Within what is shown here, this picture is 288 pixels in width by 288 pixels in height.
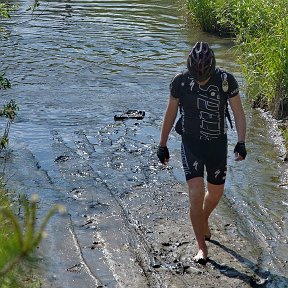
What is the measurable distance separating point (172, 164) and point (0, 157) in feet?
7.20

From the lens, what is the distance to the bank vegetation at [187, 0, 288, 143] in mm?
10695

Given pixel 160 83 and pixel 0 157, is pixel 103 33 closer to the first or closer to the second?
pixel 160 83

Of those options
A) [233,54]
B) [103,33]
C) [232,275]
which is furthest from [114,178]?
[103,33]

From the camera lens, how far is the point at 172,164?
897cm

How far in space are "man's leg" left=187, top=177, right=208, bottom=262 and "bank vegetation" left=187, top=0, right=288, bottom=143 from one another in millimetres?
3903

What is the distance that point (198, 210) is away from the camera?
6074 mm

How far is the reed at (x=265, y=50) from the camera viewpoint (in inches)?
421

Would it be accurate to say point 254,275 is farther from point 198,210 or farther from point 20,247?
point 20,247

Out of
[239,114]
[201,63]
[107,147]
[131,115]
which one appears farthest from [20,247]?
[131,115]

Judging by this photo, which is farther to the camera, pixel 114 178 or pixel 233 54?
pixel 233 54

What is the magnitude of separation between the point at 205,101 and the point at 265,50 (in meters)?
5.63

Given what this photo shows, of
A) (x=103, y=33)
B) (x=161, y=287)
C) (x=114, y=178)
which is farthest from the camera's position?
(x=103, y=33)

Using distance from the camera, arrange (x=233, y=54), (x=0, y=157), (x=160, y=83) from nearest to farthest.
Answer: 1. (x=0, y=157)
2. (x=160, y=83)
3. (x=233, y=54)

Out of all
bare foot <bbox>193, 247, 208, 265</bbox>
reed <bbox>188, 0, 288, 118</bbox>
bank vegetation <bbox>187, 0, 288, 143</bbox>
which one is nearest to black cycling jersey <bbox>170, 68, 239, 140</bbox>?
bare foot <bbox>193, 247, 208, 265</bbox>
